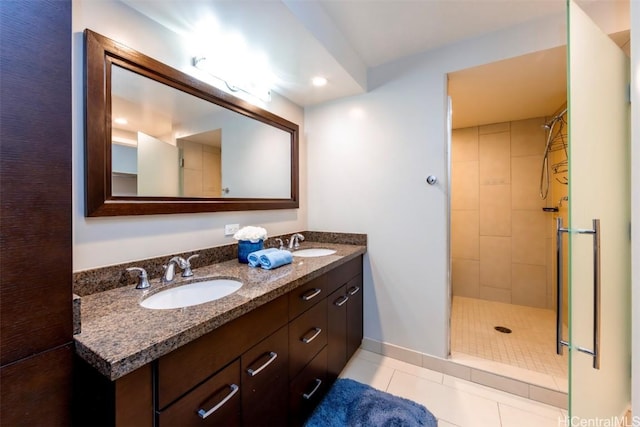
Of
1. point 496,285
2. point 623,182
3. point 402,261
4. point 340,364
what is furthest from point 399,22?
point 496,285

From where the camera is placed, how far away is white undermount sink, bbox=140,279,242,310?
1159 mm

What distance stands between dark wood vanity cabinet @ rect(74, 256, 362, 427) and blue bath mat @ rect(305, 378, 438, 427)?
2.7 inches

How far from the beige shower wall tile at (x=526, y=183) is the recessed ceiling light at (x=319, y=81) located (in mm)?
2421

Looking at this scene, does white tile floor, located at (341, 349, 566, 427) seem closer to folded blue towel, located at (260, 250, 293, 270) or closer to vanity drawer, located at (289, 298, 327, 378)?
vanity drawer, located at (289, 298, 327, 378)

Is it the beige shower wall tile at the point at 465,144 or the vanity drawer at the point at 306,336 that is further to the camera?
the beige shower wall tile at the point at 465,144

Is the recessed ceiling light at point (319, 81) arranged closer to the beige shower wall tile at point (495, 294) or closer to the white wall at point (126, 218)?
the white wall at point (126, 218)

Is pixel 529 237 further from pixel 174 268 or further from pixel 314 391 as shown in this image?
pixel 174 268

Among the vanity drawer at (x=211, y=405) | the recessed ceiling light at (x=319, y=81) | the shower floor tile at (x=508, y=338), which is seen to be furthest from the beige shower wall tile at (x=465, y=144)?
the vanity drawer at (x=211, y=405)

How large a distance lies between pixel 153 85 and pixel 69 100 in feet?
2.10

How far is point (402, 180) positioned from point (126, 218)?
1.77 meters

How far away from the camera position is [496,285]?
312 centimetres

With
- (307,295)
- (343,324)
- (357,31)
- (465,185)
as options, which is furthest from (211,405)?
(465,185)

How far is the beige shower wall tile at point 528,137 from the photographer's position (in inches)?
112

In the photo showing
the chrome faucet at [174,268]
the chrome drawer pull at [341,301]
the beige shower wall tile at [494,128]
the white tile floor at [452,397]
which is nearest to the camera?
the chrome faucet at [174,268]
